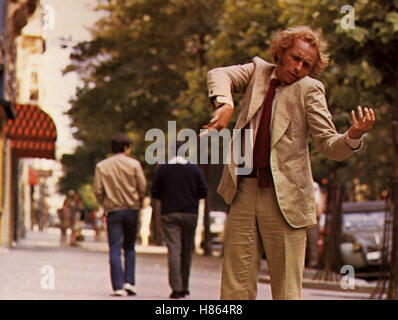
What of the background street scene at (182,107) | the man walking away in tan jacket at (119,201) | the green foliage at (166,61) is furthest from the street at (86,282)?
the green foliage at (166,61)

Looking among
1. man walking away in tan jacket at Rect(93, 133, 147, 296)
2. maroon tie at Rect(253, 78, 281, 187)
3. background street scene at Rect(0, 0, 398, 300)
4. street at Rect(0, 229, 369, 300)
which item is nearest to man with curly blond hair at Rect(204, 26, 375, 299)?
maroon tie at Rect(253, 78, 281, 187)

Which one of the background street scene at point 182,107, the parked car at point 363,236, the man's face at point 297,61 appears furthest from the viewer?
the parked car at point 363,236

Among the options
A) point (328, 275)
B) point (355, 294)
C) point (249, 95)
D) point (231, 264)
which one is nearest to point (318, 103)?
point (249, 95)

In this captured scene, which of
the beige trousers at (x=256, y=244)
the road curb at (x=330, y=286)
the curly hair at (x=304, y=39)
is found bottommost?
the road curb at (x=330, y=286)

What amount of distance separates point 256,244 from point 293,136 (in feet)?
1.78

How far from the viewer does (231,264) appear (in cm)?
507

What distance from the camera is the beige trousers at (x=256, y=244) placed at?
501cm

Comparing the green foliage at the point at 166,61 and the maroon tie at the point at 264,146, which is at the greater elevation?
the green foliage at the point at 166,61

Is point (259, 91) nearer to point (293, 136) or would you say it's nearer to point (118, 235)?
point (293, 136)

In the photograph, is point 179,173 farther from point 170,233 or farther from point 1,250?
point 1,250

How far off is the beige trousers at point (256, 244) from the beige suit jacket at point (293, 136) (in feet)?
0.18

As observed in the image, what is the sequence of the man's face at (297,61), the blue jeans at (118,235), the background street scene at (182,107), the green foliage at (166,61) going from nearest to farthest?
1. the man's face at (297,61)
2. the blue jeans at (118,235)
3. the background street scene at (182,107)
4. the green foliage at (166,61)

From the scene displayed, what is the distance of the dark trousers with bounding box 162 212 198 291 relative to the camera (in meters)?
11.1

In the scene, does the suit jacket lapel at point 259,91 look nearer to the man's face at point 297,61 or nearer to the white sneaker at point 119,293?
the man's face at point 297,61
